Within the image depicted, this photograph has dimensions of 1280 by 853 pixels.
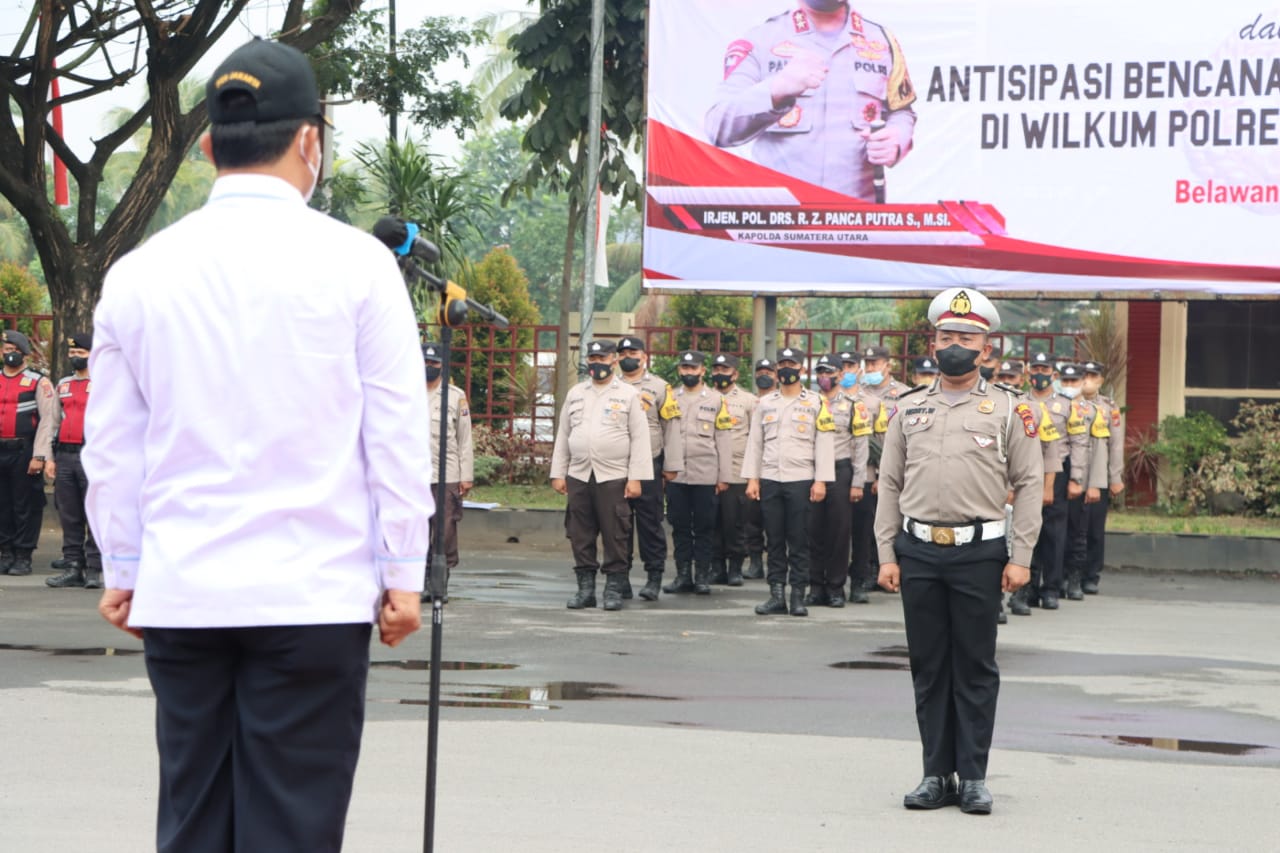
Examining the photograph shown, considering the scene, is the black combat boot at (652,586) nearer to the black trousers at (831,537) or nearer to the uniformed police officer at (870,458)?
the black trousers at (831,537)

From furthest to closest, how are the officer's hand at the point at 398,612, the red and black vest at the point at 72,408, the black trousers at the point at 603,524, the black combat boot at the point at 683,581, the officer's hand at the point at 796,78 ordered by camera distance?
the officer's hand at the point at 796,78 < the black combat boot at the point at 683,581 < the red and black vest at the point at 72,408 < the black trousers at the point at 603,524 < the officer's hand at the point at 398,612

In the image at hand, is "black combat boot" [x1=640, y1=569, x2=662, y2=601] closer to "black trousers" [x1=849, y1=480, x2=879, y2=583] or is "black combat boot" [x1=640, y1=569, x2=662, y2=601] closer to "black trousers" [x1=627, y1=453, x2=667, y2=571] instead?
"black trousers" [x1=627, y1=453, x2=667, y2=571]

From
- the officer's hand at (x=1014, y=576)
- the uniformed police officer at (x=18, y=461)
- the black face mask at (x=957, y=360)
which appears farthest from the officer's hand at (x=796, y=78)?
the officer's hand at (x=1014, y=576)

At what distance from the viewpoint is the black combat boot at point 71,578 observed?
13.0m

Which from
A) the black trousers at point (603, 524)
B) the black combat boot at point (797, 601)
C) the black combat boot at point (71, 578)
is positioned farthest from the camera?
the black combat boot at point (71, 578)

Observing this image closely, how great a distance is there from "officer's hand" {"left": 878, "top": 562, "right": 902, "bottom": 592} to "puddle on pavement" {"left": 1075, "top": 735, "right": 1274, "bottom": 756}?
65.1 inches

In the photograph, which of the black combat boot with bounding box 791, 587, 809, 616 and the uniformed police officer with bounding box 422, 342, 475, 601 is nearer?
the black combat boot with bounding box 791, 587, 809, 616

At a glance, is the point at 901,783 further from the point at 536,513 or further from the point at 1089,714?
the point at 536,513

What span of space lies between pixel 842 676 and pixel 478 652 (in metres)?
2.19

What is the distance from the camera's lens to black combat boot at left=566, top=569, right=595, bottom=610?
12398 mm

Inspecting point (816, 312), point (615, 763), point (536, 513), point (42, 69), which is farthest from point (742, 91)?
point (816, 312)

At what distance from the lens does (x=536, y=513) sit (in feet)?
56.4

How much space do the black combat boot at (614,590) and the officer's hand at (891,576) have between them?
5.95 metres

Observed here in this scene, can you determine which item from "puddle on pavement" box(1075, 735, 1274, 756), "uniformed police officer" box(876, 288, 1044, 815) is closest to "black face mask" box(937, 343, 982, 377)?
"uniformed police officer" box(876, 288, 1044, 815)
